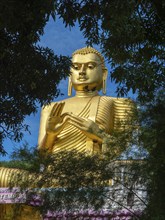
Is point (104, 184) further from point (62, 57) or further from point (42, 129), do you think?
point (42, 129)

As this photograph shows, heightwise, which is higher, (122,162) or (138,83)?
(138,83)

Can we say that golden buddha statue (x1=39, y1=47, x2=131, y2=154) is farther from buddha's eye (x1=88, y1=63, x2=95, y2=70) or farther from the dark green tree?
the dark green tree

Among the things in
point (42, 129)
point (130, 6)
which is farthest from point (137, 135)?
point (42, 129)

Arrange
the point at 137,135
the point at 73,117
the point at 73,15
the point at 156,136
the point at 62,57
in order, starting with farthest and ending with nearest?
the point at 73,117 → the point at 62,57 → the point at 73,15 → the point at 137,135 → the point at 156,136

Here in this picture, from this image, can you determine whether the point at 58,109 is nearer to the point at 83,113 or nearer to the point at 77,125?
the point at 77,125

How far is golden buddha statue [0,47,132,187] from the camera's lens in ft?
27.5

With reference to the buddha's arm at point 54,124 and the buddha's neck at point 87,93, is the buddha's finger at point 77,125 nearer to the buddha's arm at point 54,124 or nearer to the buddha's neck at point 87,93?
the buddha's arm at point 54,124

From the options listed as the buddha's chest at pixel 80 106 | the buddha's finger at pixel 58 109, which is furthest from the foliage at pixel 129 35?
the buddha's chest at pixel 80 106

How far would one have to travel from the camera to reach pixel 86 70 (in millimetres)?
9297

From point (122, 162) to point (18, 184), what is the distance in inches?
41.8

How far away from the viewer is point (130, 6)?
4617 mm

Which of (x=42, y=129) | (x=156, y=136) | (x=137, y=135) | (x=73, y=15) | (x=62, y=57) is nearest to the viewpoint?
(x=156, y=136)

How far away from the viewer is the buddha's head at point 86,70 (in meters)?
9.27

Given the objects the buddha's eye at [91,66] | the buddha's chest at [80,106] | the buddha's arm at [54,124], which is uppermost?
the buddha's eye at [91,66]
